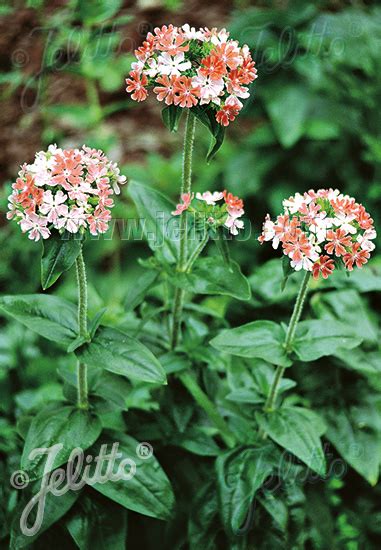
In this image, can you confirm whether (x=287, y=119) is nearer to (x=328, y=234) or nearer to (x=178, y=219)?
(x=178, y=219)

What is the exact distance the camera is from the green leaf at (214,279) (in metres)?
1.94

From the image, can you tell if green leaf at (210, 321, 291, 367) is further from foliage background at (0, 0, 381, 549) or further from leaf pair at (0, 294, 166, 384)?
foliage background at (0, 0, 381, 549)

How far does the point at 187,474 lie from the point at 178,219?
927 mm

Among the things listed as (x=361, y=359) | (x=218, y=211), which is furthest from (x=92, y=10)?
(x=361, y=359)

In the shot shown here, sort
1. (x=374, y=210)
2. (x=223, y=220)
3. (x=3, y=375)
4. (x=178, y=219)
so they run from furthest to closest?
(x=374, y=210), (x=3, y=375), (x=178, y=219), (x=223, y=220)

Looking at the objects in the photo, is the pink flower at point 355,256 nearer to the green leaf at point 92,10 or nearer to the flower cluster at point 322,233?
the flower cluster at point 322,233

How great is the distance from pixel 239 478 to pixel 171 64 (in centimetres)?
127

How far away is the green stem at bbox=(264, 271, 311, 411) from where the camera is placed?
1.89 meters

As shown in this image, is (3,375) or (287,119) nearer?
(3,375)

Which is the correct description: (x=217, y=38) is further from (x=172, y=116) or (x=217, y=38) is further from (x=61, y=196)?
(x=61, y=196)

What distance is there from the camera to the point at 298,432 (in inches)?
80.0

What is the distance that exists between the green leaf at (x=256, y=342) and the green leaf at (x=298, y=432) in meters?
0.24

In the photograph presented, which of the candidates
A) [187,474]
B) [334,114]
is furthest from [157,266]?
[334,114]

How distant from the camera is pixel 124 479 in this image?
201 centimetres
